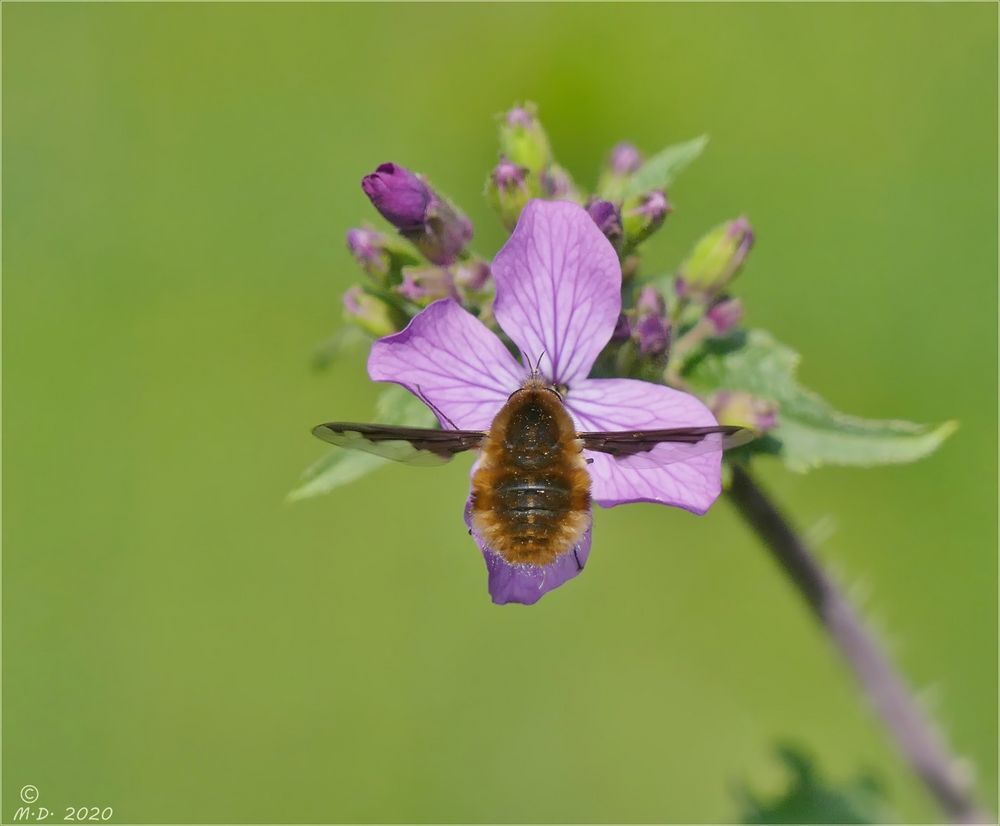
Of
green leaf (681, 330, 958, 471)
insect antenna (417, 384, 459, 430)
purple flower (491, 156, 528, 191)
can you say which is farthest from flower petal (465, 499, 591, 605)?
purple flower (491, 156, 528, 191)

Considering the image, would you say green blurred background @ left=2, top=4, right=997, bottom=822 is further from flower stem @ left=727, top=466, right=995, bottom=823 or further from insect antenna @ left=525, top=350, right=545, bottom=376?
insect antenna @ left=525, top=350, right=545, bottom=376

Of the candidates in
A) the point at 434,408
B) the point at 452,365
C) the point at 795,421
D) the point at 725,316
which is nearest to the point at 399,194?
the point at 452,365

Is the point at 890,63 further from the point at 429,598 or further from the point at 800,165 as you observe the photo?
the point at 429,598

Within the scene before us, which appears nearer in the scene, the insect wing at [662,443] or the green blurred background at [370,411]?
the insect wing at [662,443]

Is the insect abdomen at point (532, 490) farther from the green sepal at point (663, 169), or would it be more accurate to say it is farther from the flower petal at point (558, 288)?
the green sepal at point (663, 169)

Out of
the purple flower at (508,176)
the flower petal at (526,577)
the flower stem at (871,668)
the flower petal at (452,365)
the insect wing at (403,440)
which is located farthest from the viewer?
the flower stem at (871,668)

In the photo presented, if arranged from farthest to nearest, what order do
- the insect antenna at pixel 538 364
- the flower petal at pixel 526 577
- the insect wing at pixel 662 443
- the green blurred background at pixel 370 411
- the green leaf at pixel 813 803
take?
the green blurred background at pixel 370 411, the green leaf at pixel 813 803, the insect antenna at pixel 538 364, the flower petal at pixel 526 577, the insect wing at pixel 662 443

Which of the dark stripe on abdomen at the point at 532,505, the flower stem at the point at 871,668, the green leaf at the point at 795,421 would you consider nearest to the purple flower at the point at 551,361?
the dark stripe on abdomen at the point at 532,505
